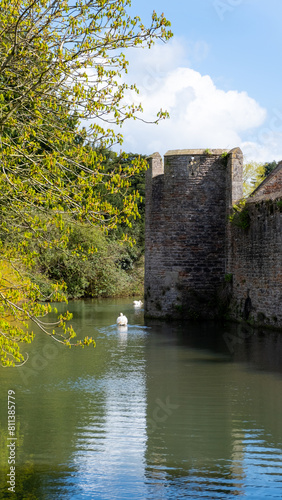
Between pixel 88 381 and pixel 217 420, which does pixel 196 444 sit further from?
pixel 88 381

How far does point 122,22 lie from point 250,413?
16.8 ft

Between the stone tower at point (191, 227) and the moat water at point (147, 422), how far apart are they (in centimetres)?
504

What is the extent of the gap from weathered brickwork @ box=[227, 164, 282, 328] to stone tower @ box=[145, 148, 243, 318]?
738 millimetres

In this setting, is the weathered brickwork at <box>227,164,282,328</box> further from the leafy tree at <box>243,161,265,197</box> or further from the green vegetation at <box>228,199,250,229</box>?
the leafy tree at <box>243,161,265,197</box>

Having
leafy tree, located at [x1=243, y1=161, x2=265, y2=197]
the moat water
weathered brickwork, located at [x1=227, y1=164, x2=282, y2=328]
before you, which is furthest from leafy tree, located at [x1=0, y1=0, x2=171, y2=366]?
leafy tree, located at [x1=243, y1=161, x2=265, y2=197]

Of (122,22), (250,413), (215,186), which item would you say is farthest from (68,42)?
(215,186)

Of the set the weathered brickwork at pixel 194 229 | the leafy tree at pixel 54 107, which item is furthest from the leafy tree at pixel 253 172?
the leafy tree at pixel 54 107

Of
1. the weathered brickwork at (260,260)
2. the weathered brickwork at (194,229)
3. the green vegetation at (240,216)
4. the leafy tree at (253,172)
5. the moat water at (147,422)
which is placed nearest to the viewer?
the moat water at (147,422)

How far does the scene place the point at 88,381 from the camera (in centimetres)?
1011

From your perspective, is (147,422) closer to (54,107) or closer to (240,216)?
(54,107)

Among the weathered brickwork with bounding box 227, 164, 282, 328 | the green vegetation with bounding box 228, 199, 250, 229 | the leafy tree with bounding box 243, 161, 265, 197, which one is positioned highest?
the leafy tree with bounding box 243, 161, 265, 197

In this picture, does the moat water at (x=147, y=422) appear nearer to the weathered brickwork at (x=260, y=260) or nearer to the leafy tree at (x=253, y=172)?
the weathered brickwork at (x=260, y=260)

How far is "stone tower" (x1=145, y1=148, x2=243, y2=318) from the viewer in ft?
61.2

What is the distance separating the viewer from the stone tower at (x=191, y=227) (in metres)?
18.6
